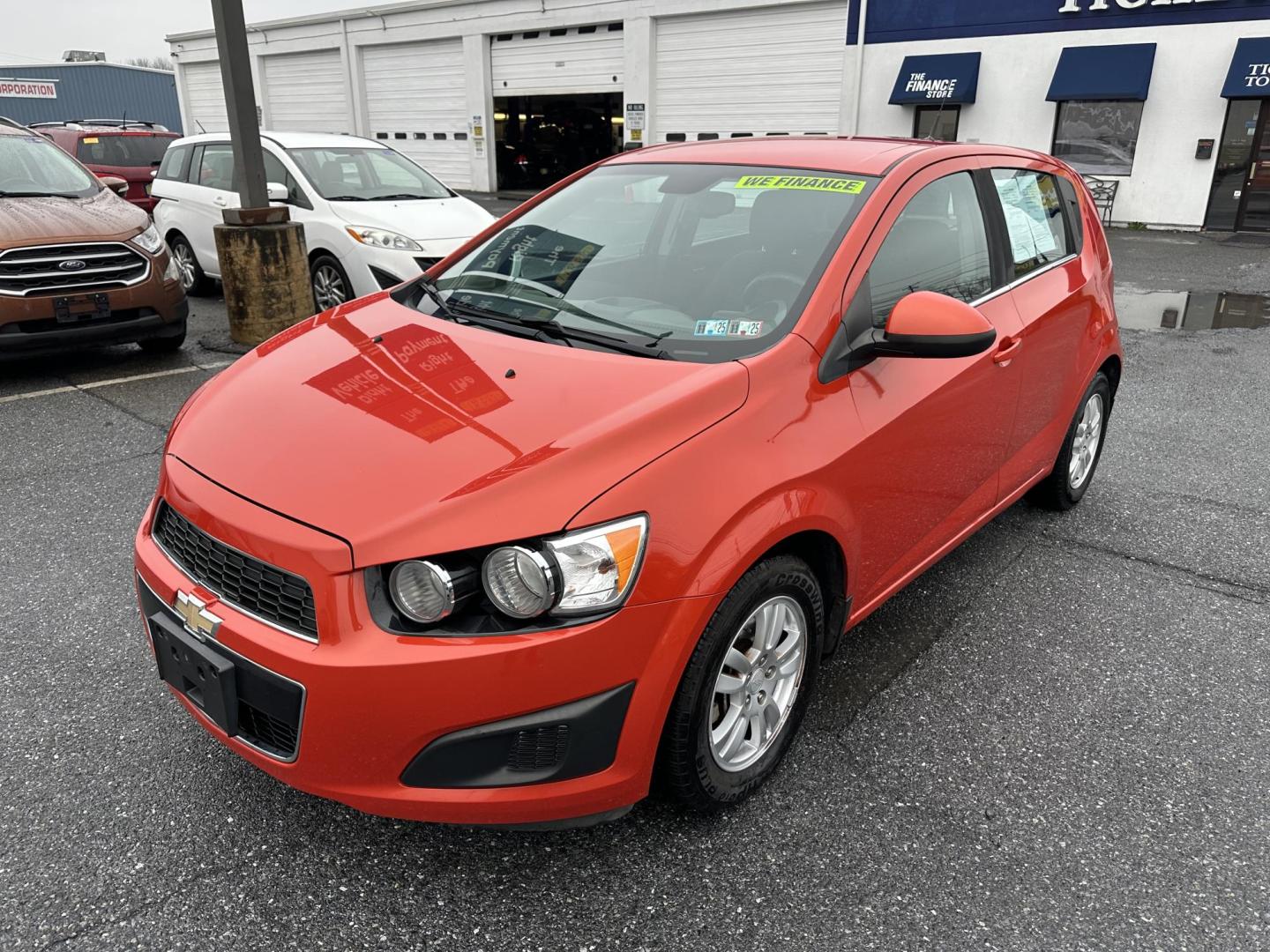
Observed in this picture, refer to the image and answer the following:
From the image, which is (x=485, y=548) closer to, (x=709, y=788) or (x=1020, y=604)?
(x=709, y=788)

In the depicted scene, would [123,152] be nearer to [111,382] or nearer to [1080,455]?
[111,382]

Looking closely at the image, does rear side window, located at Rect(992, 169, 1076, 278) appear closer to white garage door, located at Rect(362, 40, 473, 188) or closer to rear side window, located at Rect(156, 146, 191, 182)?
rear side window, located at Rect(156, 146, 191, 182)

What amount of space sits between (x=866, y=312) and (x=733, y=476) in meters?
0.80

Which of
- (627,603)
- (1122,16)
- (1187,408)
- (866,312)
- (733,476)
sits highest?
(1122,16)

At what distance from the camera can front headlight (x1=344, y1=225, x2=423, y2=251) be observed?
7.38 metres

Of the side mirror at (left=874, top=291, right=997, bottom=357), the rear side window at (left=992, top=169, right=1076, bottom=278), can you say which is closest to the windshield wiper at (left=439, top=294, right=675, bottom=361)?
the side mirror at (left=874, top=291, right=997, bottom=357)

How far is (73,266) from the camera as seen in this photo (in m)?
6.16

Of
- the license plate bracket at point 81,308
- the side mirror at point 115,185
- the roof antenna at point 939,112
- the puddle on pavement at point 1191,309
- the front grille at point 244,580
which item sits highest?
the roof antenna at point 939,112

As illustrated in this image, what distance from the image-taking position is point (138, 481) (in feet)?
15.4

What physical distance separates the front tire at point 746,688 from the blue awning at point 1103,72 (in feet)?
58.7

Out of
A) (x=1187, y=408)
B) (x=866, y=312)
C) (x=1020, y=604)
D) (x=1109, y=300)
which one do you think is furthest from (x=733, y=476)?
(x=1187, y=408)

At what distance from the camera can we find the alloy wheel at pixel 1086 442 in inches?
168

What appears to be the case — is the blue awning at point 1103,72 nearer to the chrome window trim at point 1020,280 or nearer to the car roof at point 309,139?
the car roof at point 309,139

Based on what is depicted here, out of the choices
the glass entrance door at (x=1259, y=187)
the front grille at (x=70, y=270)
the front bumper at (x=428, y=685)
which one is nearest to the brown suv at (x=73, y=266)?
the front grille at (x=70, y=270)
